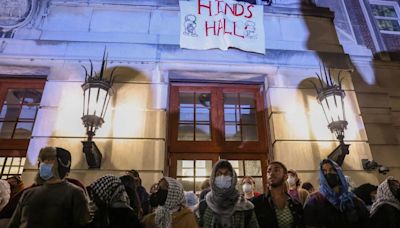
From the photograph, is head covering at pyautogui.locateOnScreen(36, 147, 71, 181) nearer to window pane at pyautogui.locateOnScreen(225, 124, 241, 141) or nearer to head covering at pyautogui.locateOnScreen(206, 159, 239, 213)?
head covering at pyautogui.locateOnScreen(206, 159, 239, 213)

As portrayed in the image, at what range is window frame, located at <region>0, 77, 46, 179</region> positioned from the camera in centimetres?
523

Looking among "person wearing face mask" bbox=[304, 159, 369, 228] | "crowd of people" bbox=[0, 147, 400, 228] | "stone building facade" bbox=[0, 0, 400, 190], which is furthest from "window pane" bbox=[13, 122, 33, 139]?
"person wearing face mask" bbox=[304, 159, 369, 228]

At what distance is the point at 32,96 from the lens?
591 centimetres

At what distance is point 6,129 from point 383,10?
988 cm

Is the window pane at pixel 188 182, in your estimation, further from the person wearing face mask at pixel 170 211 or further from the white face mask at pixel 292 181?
the person wearing face mask at pixel 170 211

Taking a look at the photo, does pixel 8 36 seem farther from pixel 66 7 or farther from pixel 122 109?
pixel 122 109

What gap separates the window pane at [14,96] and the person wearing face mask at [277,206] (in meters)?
4.87

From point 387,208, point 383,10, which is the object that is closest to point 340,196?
point 387,208

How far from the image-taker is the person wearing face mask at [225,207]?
269cm

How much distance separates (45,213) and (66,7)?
518 centimetres

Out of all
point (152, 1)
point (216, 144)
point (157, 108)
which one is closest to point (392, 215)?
point (216, 144)

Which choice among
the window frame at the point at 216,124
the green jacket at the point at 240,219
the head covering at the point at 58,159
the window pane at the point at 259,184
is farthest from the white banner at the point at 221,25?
the green jacket at the point at 240,219

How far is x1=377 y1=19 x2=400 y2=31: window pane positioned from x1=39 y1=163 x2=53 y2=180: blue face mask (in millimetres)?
8717

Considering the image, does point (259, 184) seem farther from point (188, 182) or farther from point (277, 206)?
point (277, 206)
